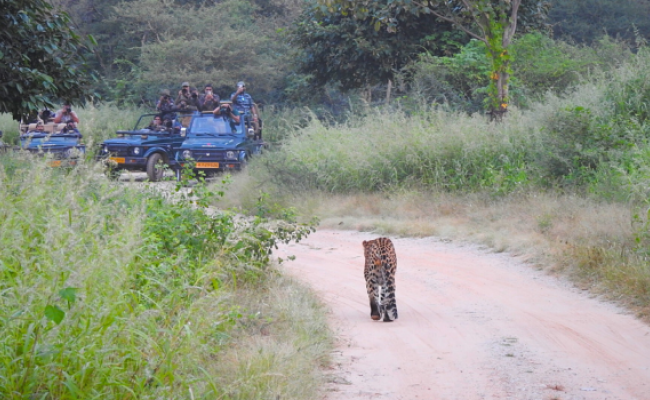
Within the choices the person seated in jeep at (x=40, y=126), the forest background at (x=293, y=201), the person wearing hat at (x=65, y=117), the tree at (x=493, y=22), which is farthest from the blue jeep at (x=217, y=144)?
the tree at (x=493, y=22)

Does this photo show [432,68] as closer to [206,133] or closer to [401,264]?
[206,133]

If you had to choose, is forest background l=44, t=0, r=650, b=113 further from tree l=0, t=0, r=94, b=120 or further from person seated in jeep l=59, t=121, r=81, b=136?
tree l=0, t=0, r=94, b=120

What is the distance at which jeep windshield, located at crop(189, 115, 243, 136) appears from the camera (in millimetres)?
21953

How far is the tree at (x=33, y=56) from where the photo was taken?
994 centimetres

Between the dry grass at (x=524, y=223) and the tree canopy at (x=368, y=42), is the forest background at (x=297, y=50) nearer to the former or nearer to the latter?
the tree canopy at (x=368, y=42)

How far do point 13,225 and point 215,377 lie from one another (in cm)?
166

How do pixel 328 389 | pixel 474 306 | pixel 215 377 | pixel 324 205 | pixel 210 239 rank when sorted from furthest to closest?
pixel 324 205, pixel 474 306, pixel 210 239, pixel 328 389, pixel 215 377

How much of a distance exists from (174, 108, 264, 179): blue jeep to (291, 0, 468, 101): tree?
15.1 feet

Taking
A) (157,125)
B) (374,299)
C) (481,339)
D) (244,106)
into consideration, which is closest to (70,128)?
(157,125)

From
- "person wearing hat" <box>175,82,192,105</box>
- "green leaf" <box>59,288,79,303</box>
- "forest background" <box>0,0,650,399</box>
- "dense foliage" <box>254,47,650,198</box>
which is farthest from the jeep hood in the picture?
"green leaf" <box>59,288,79,303</box>

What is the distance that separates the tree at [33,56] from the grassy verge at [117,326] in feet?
10.6

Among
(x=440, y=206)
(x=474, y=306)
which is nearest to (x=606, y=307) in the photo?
(x=474, y=306)

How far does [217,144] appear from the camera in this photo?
2123 centimetres

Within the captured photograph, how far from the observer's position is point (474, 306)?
840cm
